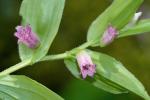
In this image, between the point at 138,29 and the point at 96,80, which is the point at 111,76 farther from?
the point at 138,29

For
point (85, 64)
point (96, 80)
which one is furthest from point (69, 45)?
point (85, 64)

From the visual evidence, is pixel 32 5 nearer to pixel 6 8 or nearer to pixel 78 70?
pixel 78 70

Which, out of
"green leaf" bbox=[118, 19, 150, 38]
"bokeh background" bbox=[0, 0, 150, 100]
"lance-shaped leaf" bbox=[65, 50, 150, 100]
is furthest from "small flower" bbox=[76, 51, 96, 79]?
"bokeh background" bbox=[0, 0, 150, 100]

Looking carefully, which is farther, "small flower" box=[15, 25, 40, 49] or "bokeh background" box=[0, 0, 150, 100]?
"bokeh background" box=[0, 0, 150, 100]

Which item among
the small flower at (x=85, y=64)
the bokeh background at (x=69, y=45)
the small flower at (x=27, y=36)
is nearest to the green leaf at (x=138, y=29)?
the small flower at (x=85, y=64)

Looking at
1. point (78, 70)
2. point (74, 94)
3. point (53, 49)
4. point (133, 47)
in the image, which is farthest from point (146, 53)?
point (78, 70)

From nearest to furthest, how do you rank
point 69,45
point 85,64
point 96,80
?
point 85,64
point 96,80
point 69,45

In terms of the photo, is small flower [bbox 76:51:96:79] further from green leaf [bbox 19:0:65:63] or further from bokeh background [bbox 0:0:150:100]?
bokeh background [bbox 0:0:150:100]
